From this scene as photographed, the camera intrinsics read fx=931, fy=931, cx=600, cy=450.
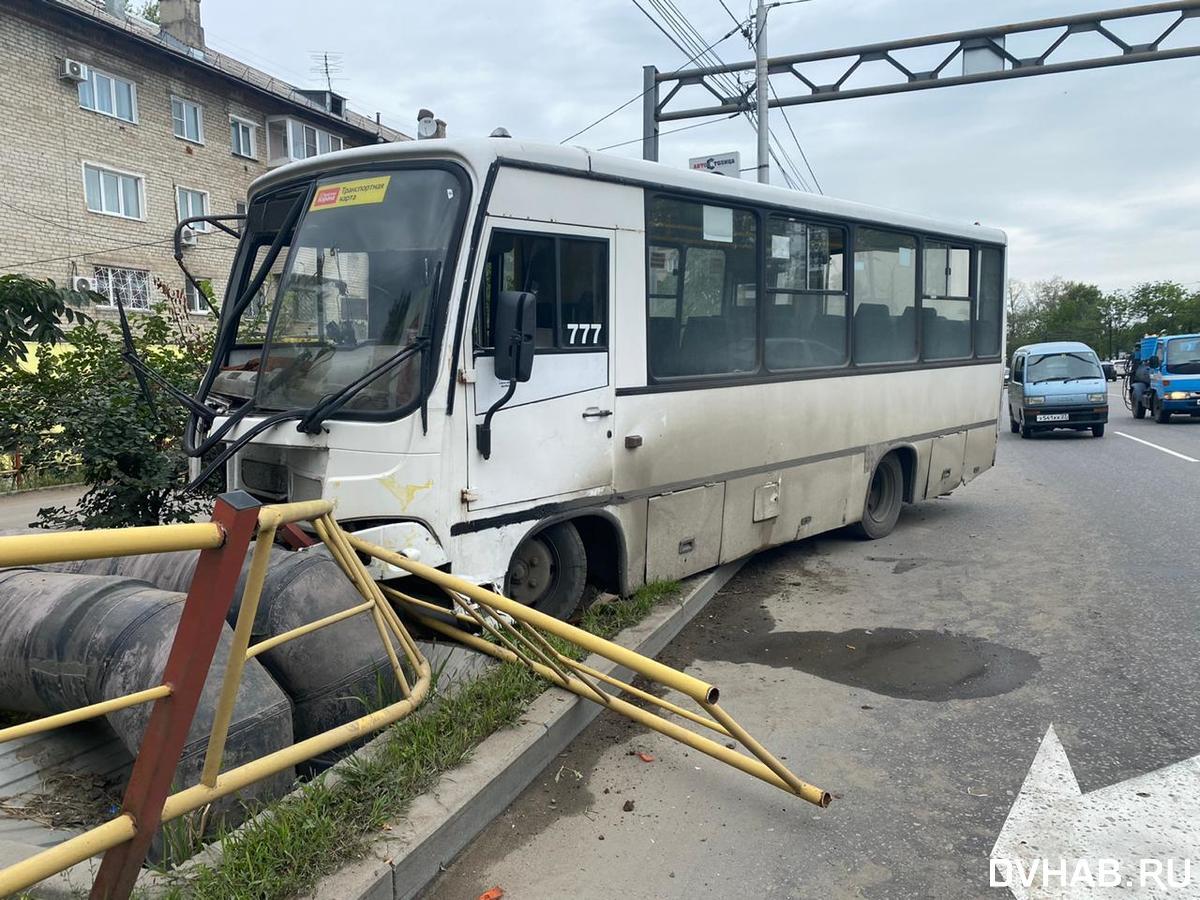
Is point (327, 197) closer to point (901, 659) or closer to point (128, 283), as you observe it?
point (901, 659)

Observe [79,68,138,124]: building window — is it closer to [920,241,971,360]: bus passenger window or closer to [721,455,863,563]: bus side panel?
[920,241,971,360]: bus passenger window

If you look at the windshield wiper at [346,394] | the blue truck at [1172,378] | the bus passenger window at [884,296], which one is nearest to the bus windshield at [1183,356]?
the blue truck at [1172,378]

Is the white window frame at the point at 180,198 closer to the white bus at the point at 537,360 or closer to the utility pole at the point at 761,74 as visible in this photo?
the utility pole at the point at 761,74

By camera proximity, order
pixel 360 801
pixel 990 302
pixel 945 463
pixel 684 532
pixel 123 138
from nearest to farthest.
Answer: pixel 360 801
pixel 684 532
pixel 945 463
pixel 990 302
pixel 123 138

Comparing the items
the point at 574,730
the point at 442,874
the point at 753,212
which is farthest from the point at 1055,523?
the point at 442,874

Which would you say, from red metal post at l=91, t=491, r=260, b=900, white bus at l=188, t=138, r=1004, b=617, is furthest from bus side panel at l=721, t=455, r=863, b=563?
red metal post at l=91, t=491, r=260, b=900

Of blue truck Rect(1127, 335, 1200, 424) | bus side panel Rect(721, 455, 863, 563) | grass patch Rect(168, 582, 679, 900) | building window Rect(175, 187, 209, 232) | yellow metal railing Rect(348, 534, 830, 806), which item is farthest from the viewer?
building window Rect(175, 187, 209, 232)

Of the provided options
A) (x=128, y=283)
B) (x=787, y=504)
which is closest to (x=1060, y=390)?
(x=787, y=504)

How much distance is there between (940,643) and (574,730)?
2787 millimetres

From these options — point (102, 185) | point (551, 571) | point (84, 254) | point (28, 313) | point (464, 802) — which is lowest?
point (464, 802)

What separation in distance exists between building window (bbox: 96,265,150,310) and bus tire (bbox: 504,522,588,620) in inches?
864

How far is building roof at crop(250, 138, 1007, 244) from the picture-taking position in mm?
4878

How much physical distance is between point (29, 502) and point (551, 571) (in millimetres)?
9818

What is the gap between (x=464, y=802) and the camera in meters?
3.50
